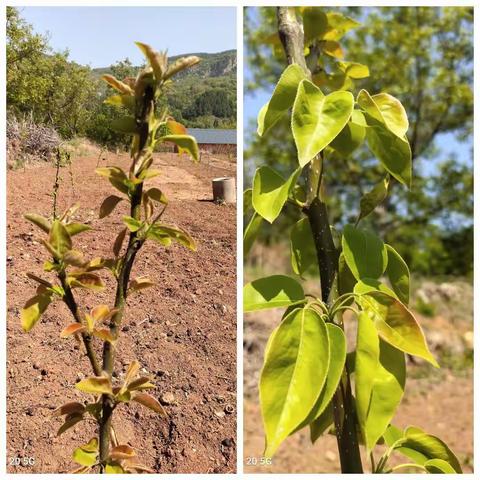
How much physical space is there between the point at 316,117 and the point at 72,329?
37 cm

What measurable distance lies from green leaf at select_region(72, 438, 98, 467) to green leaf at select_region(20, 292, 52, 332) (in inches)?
7.3

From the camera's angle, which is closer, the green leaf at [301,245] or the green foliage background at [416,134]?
the green leaf at [301,245]

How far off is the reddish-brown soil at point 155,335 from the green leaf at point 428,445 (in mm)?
582

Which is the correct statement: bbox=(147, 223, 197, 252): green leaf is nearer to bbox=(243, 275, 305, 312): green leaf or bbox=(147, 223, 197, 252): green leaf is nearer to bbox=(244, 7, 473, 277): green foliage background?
bbox=(243, 275, 305, 312): green leaf

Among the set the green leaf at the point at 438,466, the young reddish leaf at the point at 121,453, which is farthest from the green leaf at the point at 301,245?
the young reddish leaf at the point at 121,453

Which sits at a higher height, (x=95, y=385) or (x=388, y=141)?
(x=388, y=141)

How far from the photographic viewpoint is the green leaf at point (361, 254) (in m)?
0.50

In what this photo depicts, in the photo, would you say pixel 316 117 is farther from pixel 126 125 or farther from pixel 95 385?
pixel 95 385

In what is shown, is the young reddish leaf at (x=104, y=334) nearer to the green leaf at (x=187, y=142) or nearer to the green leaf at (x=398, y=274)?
the green leaf at (x=187, y=142)

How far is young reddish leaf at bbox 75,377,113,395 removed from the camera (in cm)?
62

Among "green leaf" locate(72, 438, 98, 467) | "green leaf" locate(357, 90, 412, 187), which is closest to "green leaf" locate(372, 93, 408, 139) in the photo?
"green leaf" locate(357, 90, 412, 187)

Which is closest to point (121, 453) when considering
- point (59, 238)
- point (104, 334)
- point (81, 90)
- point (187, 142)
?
point (104, 334)

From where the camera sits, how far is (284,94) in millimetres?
470

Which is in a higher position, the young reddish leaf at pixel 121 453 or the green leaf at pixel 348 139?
the green leaf at pixel 348 139
